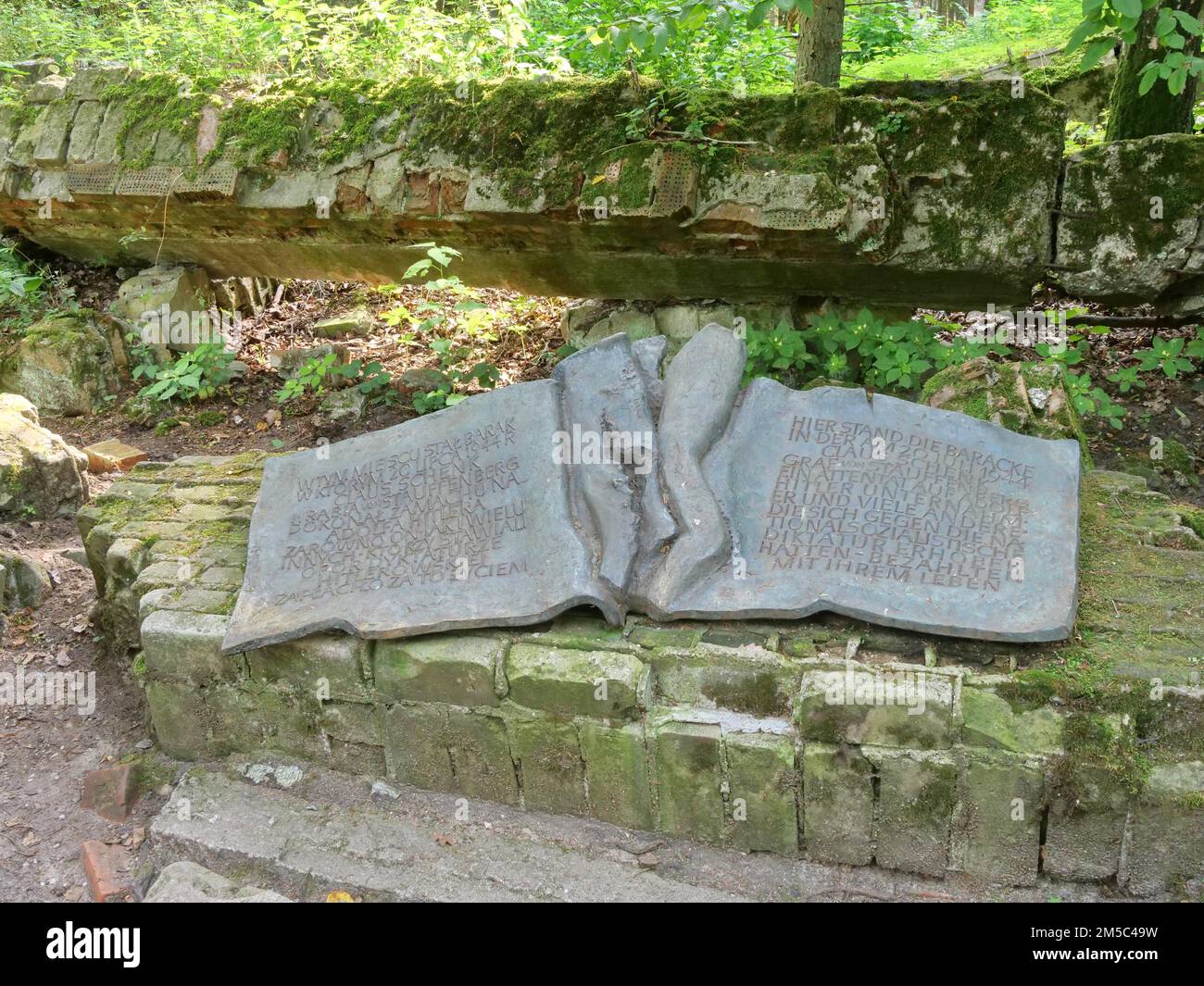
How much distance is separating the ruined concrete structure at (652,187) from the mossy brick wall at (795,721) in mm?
2076

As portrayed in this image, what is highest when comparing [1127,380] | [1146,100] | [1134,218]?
[1146,100]

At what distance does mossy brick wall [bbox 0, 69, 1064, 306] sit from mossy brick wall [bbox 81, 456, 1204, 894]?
213 centimetres

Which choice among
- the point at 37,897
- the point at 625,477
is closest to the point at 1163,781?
the point at 625,477

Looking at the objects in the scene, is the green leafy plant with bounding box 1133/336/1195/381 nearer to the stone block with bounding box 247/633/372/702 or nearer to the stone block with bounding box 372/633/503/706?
the stone block with bounding box 372/633/503/706

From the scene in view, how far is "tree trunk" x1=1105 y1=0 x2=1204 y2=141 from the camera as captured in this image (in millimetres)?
5246

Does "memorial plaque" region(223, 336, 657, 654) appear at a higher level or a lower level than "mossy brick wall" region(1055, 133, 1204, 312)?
lower

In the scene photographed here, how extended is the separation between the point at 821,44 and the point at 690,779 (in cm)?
478

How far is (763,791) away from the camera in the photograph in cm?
283

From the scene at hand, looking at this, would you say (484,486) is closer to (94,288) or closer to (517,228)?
(517,228)

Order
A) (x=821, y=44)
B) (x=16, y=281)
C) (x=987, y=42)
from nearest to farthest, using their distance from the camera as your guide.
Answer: (x=821, y=44), (x=16, y=281), (x=987, y=42)

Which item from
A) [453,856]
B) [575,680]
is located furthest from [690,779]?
[453,856]

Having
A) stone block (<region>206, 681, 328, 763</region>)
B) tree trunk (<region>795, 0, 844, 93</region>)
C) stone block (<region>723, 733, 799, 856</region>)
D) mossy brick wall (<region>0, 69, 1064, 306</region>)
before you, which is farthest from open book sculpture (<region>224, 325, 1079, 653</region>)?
tree trunk (<region>795, 0, 844, 93</region>)

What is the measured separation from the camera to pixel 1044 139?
4902 mm

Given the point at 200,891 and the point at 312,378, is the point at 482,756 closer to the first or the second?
the point at 200,891
